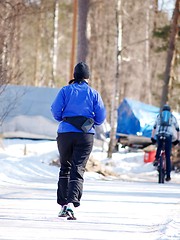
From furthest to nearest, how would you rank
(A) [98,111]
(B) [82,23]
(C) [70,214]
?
(B) [82,23] → (A) [98,111] → (C) [70,214]

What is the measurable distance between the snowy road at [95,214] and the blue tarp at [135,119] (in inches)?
804

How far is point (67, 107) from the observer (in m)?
9.04

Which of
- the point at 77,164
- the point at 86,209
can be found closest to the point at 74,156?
the point at 77,164

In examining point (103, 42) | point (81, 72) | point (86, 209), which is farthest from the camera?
point (103, 42)

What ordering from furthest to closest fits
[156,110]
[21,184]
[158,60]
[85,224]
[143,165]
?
[158,60]
[156,110]
[143,165]
[21,184]
[85,224]

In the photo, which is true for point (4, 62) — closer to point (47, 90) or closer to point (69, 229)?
point (69, 229)

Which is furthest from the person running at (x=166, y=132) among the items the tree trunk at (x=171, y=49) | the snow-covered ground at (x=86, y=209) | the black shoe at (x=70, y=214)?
the tree trunk at (x=171, y=49)

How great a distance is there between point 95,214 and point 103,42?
42.7 m

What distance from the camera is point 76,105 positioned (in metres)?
9.02

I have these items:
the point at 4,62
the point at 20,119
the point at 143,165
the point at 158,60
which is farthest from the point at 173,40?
the point at 158,60

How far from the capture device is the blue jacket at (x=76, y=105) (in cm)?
902

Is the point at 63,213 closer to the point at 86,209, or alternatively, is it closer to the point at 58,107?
the point at 86,209

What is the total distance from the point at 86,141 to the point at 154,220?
3.95ft

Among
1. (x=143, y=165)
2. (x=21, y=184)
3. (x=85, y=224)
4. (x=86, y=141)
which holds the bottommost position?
(x=143, y=165)
